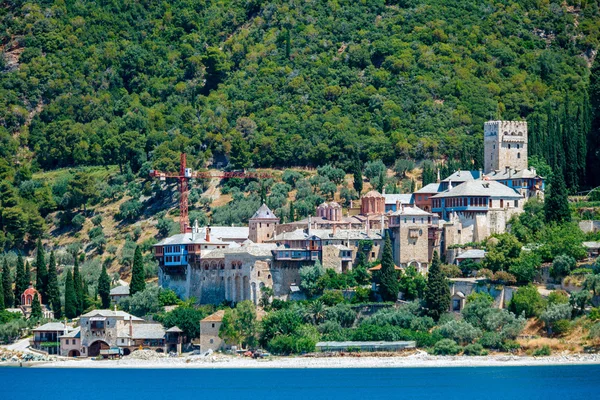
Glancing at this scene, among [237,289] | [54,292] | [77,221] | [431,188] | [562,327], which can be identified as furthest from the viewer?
[77,221]

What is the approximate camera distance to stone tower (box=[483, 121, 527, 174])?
11531 centimetres

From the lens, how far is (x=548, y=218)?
104 m

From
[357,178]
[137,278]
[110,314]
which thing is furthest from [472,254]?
[357,178]

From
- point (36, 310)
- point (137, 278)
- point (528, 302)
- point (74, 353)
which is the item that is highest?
point (137, 278)

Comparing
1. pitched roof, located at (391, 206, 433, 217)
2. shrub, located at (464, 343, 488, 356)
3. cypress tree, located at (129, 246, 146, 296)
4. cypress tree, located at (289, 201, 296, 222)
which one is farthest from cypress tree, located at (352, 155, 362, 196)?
shrub, located at (464, 343, 488, 356)

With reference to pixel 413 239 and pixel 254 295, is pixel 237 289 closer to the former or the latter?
pixel 254 295

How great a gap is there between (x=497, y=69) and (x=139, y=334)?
204 feet

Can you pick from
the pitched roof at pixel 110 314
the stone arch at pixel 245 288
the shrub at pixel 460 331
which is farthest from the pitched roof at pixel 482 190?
the pitched roof at pixel 110 314

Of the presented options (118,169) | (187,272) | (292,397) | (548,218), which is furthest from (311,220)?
(118,169)

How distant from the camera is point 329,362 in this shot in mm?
97500

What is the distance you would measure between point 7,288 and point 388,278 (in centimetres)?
3193

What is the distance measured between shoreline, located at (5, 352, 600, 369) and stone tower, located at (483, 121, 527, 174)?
2391 cm

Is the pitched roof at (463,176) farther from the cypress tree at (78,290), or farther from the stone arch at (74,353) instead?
the stone arch at (74,353)

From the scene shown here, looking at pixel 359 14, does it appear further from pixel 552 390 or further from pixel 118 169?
pixel 552 390
